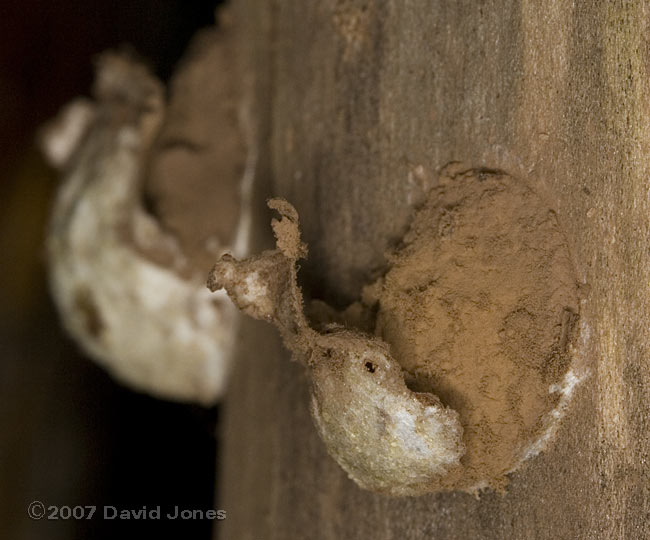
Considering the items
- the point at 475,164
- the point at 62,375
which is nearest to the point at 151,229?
the point at 475,164

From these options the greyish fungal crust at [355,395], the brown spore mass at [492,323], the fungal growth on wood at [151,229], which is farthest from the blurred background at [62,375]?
the brown spore mass at [492,323]

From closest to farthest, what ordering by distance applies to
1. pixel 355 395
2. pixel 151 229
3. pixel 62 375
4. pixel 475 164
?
1. pixel 355 395
2. pixel 475 164
3. pixel 151 229
4. pixel 62 375

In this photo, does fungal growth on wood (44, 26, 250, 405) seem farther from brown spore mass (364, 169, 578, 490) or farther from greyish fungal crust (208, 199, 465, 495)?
brown spore mass (364, 169, 578, 490)

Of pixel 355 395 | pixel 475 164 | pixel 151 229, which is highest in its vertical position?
pixel 151 229

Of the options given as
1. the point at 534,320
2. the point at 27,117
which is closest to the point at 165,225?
the point at 534,320

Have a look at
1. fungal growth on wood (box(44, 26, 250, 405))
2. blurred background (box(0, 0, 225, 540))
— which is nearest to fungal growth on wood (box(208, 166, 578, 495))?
fungal growth on wood (box(44, 26, 250, 405))

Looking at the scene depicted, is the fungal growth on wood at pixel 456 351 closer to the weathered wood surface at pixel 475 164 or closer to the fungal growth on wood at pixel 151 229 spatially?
the weathered wood surface at pixel 475 164

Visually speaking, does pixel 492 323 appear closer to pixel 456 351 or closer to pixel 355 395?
pixel 456 351

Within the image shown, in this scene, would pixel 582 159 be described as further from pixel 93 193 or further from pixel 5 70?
pixel 5 70
